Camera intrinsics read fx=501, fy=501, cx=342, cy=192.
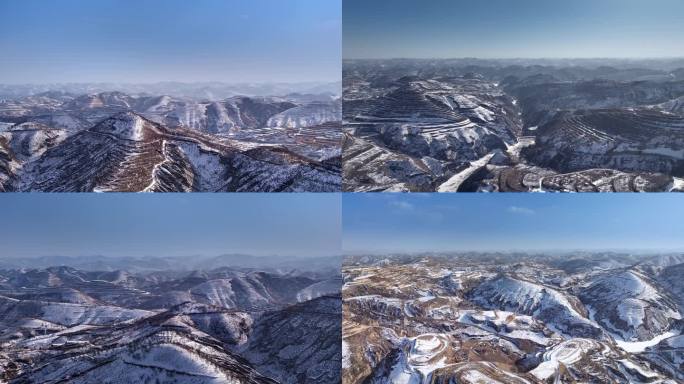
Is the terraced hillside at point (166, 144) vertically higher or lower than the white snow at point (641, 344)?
higher

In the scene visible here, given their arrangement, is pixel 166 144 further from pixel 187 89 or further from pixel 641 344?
pixel 641 344

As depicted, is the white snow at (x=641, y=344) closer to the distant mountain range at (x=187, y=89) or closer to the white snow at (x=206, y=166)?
the distant mountain range at (x=187, y=89)

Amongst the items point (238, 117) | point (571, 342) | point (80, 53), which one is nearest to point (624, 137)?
point (571, 342)

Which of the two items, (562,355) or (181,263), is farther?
(181,263)

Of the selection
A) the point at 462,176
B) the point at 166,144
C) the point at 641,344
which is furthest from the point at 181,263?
the point at 641,344

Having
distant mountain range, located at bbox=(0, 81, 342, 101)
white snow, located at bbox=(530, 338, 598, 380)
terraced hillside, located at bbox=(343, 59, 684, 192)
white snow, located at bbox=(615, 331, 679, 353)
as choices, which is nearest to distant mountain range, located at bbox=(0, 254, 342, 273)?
terraced hillside, located at bbox=(343, 59, 684, 192)

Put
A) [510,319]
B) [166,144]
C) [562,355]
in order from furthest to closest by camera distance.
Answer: [166,144] → [510,319] → [562,355]

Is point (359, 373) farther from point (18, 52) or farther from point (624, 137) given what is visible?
point (18, 52)

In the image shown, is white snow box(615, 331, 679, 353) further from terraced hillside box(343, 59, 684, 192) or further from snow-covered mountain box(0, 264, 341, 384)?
snow-covered mountain box(0, 264, 341, 384)

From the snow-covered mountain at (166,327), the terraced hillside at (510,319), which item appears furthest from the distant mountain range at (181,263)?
the terraced hillside at (510,319)

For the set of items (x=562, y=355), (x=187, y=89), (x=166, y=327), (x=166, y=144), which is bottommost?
(x=562, y=355)

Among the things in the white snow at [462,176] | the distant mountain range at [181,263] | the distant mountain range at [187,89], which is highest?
the distant mountain range at [187,89]
